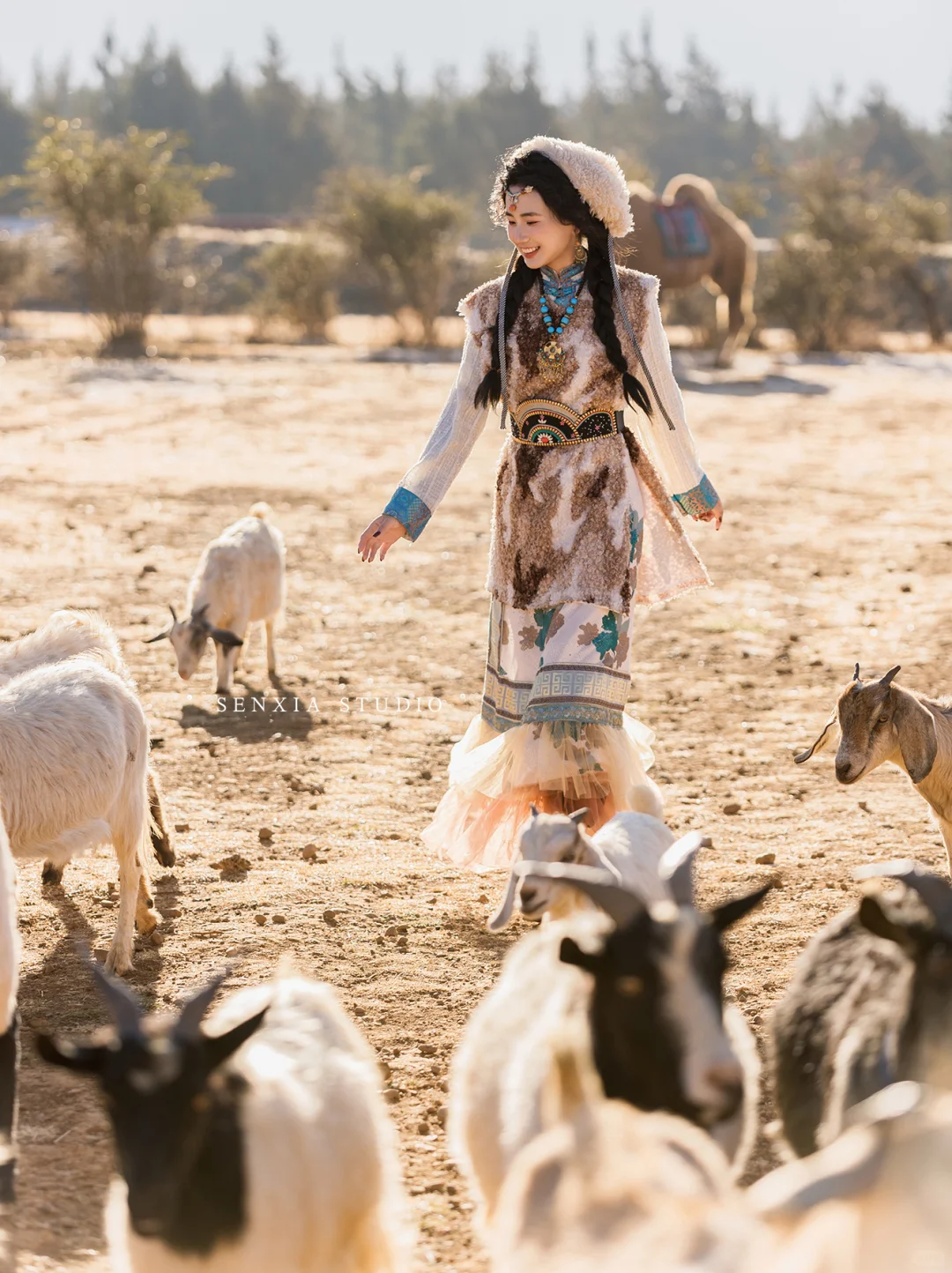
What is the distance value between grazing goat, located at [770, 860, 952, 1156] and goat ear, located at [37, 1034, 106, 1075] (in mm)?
1322

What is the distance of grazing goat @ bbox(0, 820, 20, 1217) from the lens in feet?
10.8

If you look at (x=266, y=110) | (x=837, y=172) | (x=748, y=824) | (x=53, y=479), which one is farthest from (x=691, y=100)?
(x=748, y=824)

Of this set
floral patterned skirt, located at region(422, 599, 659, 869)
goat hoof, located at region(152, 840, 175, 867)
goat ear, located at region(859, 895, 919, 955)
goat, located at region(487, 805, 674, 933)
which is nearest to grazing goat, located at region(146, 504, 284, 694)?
goat hoof, located at region(152, 840, 175, 867)

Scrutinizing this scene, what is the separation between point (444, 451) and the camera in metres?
5.01

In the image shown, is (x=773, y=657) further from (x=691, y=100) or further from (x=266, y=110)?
(x=691, y=100)

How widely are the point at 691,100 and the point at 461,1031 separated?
9725cm

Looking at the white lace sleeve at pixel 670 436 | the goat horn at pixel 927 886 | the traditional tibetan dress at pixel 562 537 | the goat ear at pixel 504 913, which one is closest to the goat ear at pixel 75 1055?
the goat ear at pixel 504 913

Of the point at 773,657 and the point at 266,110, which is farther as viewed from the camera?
the point at 266,110

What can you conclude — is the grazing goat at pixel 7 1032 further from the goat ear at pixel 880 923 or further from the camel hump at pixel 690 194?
the camel hump at pixel 690 194

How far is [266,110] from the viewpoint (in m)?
71.4

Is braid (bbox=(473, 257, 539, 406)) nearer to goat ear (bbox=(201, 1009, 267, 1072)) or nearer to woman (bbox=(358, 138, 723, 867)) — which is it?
woman (bbox=(358, 138, 723, 867))

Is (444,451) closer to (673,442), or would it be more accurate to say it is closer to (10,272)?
(673,442)

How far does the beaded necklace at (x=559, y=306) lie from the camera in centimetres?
484

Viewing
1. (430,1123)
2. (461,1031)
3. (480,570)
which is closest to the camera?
(430,1123)
